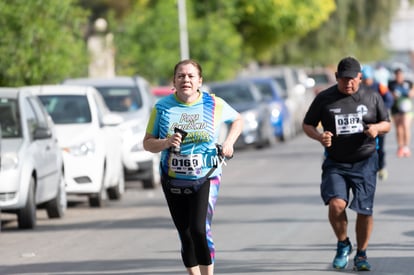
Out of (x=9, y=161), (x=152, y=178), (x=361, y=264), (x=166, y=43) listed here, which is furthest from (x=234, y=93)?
(x=361, y=264)

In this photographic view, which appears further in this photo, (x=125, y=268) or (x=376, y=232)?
(x=376, y=232)

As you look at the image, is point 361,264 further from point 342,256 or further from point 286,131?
point 286,131

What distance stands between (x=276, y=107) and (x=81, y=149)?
57.3ft

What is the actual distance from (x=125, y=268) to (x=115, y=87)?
1137cm

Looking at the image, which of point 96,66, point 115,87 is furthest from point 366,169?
point 96,66

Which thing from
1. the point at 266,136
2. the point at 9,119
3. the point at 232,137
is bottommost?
the point at 266,136

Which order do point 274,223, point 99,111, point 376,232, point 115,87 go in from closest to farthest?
1. point 376,232
2. point 274,223
3. point 99,111
4. point 115,87

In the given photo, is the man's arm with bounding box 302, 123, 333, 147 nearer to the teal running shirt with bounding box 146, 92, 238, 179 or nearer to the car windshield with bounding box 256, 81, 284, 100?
the teal running shirt with bounding box 146, 92, 238, 179

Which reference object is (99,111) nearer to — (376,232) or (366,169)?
(376,232)

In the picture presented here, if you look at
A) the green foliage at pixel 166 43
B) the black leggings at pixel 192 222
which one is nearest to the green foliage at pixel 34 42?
the green foliage at pixel 166 43

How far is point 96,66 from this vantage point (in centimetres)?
4012

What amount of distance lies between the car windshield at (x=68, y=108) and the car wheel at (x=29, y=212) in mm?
3275

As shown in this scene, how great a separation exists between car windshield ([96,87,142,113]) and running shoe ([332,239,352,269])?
11038 mm

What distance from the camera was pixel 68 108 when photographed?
61.6ft
